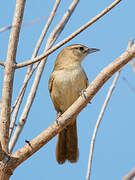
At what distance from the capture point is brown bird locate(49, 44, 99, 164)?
4.47m

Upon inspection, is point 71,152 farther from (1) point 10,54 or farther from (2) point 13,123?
(1) point 10,54

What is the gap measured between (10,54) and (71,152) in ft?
7.56

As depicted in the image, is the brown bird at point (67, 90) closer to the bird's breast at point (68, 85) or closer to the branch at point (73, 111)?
the bird's breast at point (68, 85)

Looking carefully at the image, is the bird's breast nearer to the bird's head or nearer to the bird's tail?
the bird's head

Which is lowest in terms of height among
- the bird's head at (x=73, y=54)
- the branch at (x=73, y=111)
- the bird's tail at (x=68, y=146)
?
the branch at (x=73, y=111)

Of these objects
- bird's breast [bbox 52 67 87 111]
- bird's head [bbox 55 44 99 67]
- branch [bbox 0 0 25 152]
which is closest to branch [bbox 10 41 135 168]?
branch [bbox 0 0 25 152]

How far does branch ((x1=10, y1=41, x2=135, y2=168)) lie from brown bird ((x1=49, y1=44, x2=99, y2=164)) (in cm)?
184

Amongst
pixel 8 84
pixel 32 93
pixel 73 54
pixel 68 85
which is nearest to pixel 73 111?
pixel 8 84

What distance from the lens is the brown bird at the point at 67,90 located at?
14.7ft

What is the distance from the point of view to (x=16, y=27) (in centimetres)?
252

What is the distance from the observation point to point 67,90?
4.62 metres

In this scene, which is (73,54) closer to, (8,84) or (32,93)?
(32,93)

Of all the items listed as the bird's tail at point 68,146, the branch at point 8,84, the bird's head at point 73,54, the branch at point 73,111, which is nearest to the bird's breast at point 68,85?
the bird's head at point 73,54

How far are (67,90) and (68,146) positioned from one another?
82 centimetres
